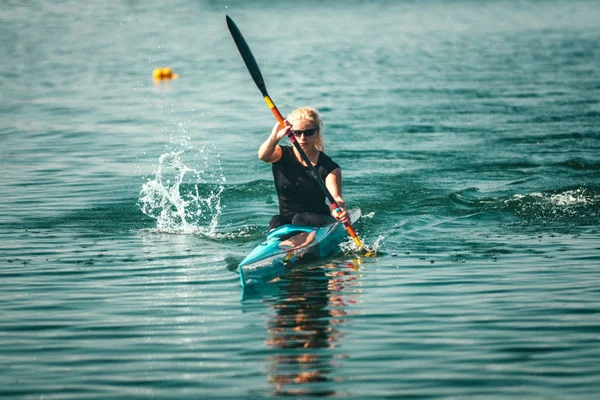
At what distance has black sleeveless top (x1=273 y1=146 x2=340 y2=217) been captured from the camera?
9.31m

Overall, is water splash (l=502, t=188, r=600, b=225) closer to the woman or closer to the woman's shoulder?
the woman

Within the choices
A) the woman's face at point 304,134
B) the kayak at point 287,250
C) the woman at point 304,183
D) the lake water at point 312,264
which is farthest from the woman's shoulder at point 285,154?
the lake water at point 312,264

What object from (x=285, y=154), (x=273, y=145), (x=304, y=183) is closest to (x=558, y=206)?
(x=304, y=183)

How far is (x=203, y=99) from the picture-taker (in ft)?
80.6

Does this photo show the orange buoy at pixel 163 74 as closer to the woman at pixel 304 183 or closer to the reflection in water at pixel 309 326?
the woman at pixel 304 183

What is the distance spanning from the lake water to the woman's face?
46.3 inches

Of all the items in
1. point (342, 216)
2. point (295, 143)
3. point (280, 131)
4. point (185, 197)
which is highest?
point (280, 131)

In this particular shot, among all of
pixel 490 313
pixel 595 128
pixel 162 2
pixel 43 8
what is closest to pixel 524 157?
pixel 595 128

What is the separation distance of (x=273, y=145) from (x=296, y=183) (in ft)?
2.26

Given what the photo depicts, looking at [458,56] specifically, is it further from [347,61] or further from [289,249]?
[289,249]

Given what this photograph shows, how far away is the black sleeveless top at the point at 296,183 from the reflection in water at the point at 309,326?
684 millimetres

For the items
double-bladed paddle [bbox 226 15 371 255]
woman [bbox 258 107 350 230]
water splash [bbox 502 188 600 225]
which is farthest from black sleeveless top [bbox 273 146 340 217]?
water splash [bbox 502 188 600 225]

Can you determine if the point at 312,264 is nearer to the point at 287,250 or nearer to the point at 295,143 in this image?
the point at 287,250

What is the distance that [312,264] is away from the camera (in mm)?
9172
